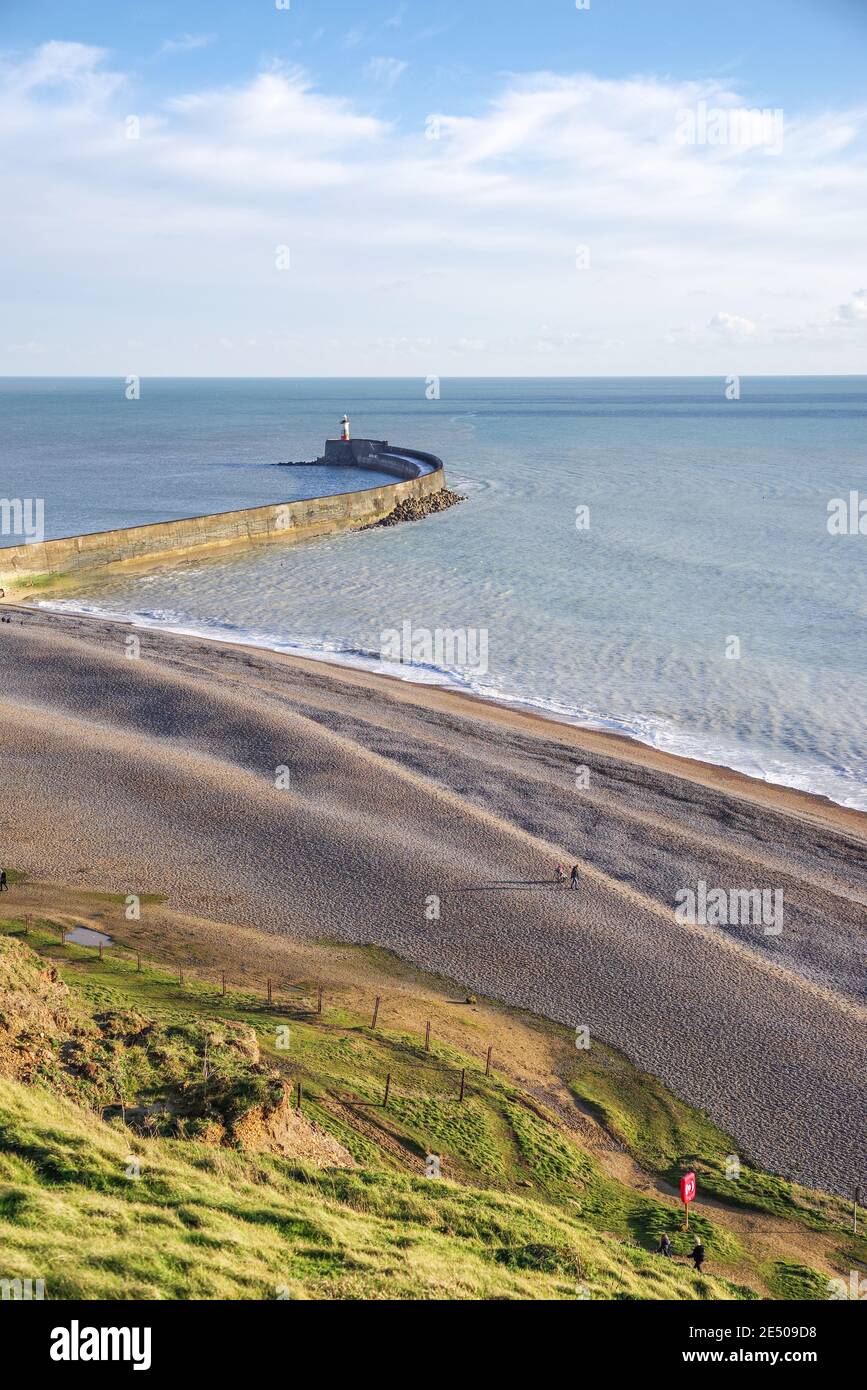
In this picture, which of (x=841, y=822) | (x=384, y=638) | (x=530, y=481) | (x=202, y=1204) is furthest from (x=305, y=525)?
(x=202, y=1204)

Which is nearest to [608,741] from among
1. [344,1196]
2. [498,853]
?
[498,853]

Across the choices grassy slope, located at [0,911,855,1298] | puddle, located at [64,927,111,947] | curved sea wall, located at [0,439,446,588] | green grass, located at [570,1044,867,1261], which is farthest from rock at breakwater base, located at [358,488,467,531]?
grassy slope, located at [0,911,855,1298]

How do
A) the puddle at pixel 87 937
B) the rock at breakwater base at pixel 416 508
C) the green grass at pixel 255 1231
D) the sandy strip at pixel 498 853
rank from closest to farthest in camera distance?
the green grass at pixel 255 1231, the sandy strip at pixel 498 853, the puddle at pixel 87 937, the rock at breakwater base at pixel 416 508

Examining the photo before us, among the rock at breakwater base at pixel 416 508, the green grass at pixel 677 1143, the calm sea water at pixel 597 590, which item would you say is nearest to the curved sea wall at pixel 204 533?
the rock at breakwater base at pixel 416 508

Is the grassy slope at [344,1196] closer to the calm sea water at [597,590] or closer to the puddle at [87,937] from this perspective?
the puddle at [87,937]
